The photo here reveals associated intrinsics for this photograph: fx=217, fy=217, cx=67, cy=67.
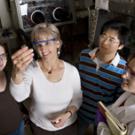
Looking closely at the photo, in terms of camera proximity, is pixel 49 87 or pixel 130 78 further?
pixel 49 87

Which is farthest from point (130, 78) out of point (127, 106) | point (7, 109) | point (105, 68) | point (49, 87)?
point (7, 109)

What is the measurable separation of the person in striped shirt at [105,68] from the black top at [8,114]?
0.44m

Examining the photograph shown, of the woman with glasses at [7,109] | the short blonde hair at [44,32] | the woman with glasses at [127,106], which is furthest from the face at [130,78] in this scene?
the woman with glasses at [7,109]

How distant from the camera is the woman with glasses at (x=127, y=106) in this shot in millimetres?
915

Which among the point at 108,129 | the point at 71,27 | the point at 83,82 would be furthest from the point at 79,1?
the point at 108,129

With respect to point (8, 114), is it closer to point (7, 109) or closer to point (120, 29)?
point (7, 109)

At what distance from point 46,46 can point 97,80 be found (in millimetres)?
373

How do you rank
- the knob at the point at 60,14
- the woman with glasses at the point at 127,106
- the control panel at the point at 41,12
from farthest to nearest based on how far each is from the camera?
the knob at the point at 60,14, the control panel at the point at 41,12, the woman with glasses at the point at 127,106

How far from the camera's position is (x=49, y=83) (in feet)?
3.97

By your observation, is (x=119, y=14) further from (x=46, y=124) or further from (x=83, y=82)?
(x=46, y=124)

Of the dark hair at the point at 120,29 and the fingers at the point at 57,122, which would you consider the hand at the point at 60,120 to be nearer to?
the fingers at the point at 57,122

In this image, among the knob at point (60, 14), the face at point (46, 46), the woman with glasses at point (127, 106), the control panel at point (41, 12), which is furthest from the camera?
the knob at point (60, 14)

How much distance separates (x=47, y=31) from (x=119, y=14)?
0.86 m

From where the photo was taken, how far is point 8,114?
125cm
